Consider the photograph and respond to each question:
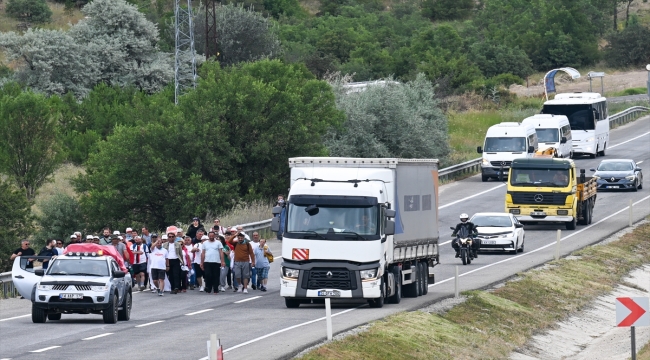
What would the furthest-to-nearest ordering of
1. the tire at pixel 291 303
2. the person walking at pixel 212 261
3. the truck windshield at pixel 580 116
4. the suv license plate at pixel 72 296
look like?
the truck windshield at pixel 580 116 → the person walking at pixel 212 261 → the tire at pixel 291 303 → the suv license plate at pixel 72 296

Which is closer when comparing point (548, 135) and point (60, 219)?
point (60, 219)

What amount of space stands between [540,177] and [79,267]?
24.4 metres

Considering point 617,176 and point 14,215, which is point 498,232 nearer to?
point 617,176

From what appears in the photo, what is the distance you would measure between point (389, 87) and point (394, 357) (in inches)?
1735

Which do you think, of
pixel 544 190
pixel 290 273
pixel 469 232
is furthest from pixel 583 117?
pixel 290 273

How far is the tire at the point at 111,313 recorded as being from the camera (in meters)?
22.9

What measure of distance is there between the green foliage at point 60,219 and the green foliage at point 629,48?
269 ft

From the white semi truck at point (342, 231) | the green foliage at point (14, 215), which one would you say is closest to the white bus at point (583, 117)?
the green foliage at point (14, 215)

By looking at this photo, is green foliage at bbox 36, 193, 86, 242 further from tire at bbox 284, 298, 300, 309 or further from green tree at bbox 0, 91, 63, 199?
tire at bbox 284, 298, 300, 309

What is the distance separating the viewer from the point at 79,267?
76.4ft

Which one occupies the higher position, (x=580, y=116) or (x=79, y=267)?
(x=580, y=116)

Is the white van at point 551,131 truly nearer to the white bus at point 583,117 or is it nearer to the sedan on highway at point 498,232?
the white bus at point 583,117

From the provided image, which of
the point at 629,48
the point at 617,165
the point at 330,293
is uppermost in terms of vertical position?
the point at 629,48

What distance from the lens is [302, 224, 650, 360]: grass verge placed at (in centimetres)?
2095
